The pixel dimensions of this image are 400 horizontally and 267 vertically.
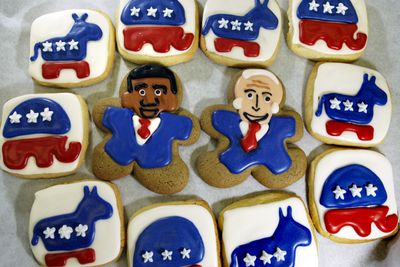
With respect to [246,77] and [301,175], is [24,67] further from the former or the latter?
[301,175]

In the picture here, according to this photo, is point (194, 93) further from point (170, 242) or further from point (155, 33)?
point (170, 242)

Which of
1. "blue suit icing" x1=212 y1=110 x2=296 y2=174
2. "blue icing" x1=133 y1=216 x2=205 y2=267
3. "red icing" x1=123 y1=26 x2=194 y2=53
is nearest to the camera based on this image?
"blue icing" x1=133 y1=216 x2=205 y2=267

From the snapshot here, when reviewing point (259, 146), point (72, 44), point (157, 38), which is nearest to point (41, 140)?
point (72, 44)

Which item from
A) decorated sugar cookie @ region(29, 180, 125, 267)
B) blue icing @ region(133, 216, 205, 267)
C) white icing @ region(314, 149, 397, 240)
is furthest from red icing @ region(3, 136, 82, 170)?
white icing @ region(314, 149, 397, 240)

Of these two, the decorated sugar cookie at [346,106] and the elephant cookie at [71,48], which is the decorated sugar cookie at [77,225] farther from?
the decorated sugar cookie at [346,106]

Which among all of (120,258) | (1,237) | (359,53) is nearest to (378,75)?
(359,53)

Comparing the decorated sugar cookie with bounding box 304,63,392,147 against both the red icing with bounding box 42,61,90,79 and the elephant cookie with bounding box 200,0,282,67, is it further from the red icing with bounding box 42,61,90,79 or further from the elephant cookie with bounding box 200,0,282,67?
the red icing with bounding box 42,61,90,79

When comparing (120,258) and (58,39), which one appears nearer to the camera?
(120,258)
